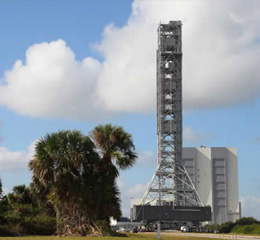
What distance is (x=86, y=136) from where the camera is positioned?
41.7 metres

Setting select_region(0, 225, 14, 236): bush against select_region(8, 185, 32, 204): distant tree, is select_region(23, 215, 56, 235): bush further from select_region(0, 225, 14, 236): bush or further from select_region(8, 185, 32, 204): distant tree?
select_region(8, 185, 32, 204): distant tree

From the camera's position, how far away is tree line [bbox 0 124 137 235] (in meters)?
39.4

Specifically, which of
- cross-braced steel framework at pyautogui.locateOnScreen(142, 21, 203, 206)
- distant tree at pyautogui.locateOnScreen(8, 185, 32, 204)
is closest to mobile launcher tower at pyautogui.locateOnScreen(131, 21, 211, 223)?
cross-braced steel framework at pyautogui.locateOnScreen(142, 21, 203, 206)

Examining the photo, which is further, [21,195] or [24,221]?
[21,195]

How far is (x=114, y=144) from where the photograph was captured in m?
42.7

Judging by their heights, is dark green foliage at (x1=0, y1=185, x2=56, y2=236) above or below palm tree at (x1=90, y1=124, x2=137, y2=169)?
below

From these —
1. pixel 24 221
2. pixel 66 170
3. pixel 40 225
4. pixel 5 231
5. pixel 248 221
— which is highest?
pixel 66 170

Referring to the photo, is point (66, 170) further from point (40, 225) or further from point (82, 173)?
point (40, 225)

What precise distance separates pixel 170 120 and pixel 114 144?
8810 cm

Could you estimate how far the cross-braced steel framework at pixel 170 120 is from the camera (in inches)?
5094

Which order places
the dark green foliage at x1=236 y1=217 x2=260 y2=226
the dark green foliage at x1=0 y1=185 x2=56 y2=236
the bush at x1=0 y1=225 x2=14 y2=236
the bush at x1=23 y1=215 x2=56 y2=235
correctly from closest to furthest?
the bush at x1=0 y1=225 x2=14 y2=236 → the dark green foliage at x1=0 y1=185 x2=56 y2=236 → the bush at x1=23 y1=215 x2=56 y2=235 → the dark green foliage at x1=236 y1=217 x2=260 y2=226

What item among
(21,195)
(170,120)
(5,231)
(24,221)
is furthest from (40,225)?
(170,120)

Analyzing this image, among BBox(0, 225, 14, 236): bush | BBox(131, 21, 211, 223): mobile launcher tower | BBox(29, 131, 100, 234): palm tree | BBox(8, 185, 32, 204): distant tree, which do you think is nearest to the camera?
BBox(29, 131, 100, 234): palm tree

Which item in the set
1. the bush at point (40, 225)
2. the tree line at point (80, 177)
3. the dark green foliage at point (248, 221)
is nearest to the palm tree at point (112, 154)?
the tree line at point (80, 177)
